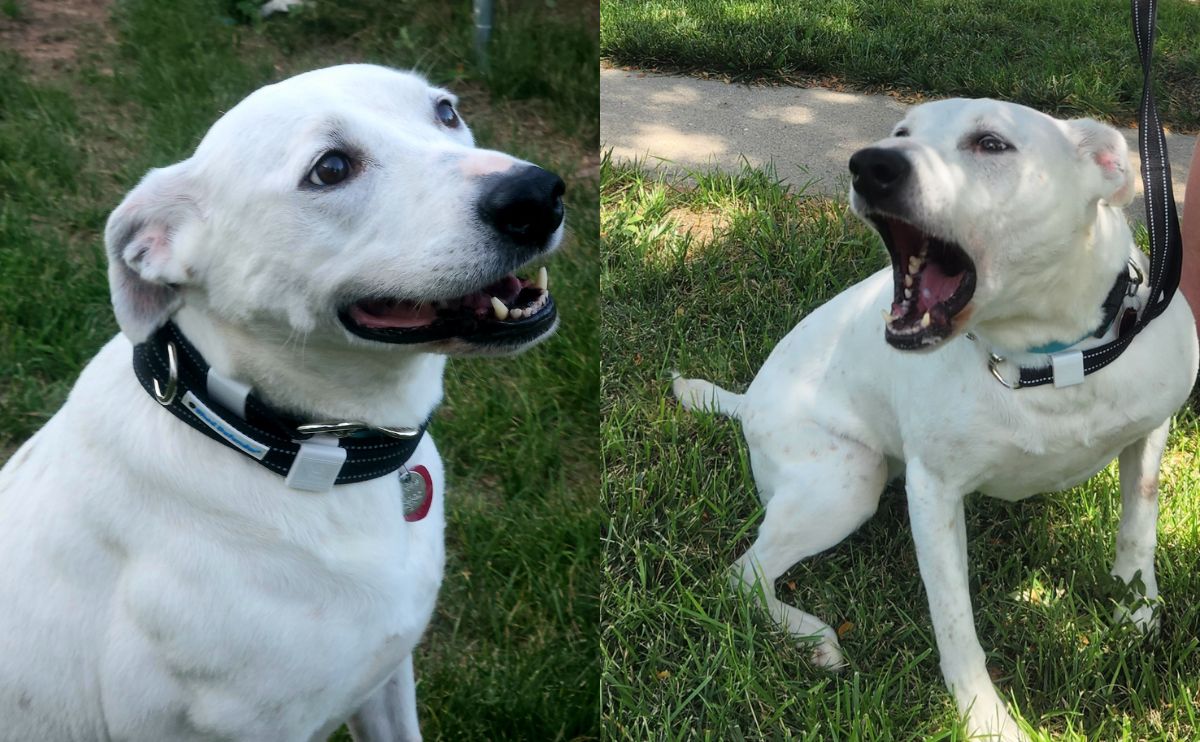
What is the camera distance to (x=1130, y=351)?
2.60m

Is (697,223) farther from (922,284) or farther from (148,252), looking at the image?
(148,252)

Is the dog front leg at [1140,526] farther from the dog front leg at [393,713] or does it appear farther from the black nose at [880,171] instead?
the dog front leg at [393,713]

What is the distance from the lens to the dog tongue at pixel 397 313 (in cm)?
204

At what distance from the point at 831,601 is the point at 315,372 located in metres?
A: 1.82

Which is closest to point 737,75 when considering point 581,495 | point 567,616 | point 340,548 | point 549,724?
point 581,495

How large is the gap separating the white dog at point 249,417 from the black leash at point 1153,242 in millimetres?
1329

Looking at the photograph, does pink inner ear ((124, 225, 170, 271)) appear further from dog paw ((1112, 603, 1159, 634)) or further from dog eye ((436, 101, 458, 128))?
dog paw ((1112, 603, 1159, 634))

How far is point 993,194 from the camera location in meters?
2.43

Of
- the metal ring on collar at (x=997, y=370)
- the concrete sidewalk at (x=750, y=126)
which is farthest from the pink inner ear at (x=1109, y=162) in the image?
the concrete sidewalk at (x=750, y=126)

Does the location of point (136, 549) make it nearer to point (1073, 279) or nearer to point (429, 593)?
point (429, 593)

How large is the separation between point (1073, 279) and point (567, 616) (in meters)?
1.65

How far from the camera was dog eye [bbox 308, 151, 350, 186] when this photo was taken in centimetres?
200

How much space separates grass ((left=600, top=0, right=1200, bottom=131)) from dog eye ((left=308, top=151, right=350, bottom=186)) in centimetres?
453

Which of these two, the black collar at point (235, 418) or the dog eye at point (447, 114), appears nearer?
the black collar at point (235, 418)
